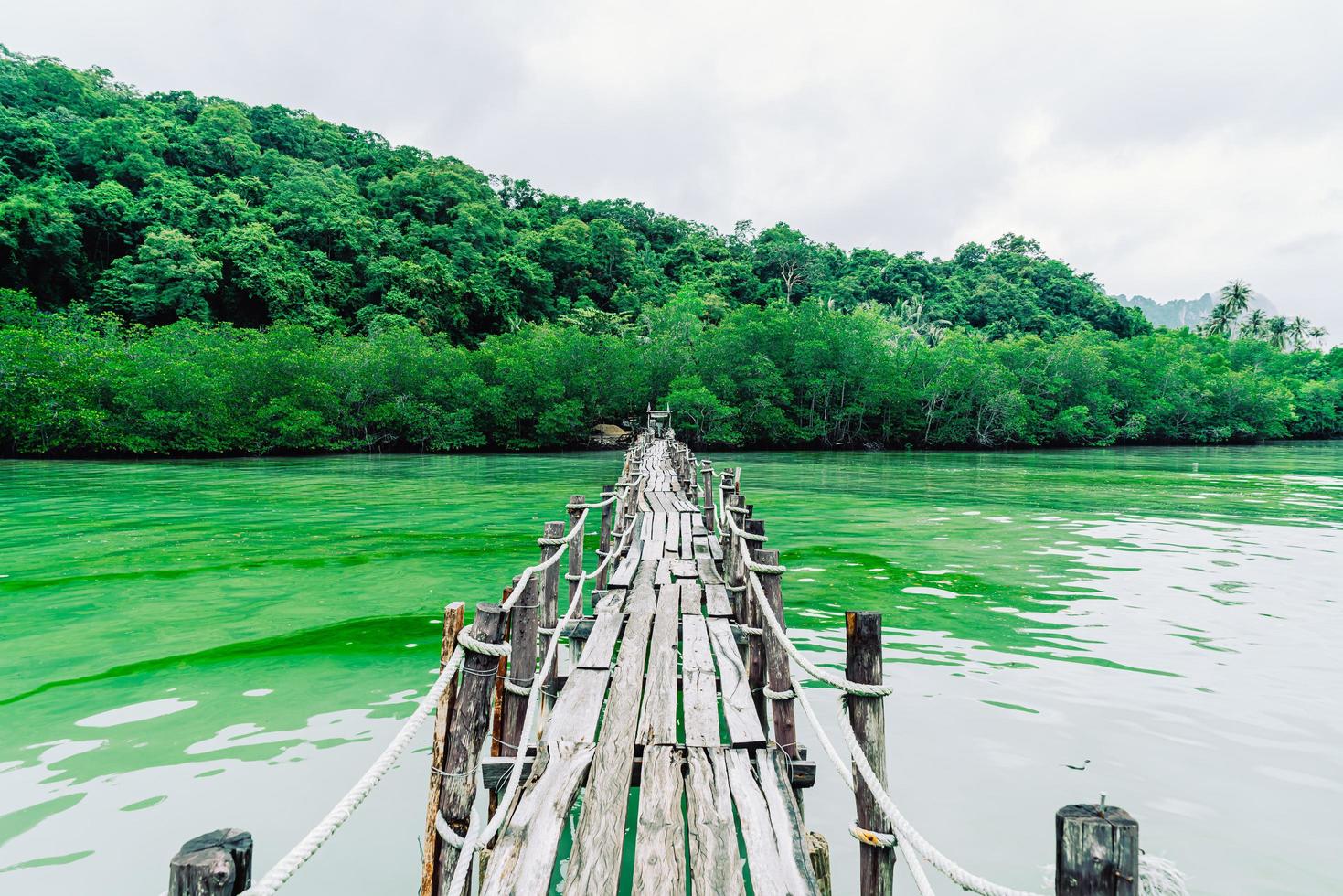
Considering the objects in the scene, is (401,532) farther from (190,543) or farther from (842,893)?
(842,893)

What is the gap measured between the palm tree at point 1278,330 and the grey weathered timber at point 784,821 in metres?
97.4

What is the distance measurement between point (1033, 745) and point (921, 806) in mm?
1227

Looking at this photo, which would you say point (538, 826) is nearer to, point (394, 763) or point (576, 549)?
point (394, 763)

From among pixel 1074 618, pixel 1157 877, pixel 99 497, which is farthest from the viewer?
pixel 99 497

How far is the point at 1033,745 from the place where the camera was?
16.4 ft

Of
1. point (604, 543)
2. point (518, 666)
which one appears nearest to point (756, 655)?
point (518, 666)

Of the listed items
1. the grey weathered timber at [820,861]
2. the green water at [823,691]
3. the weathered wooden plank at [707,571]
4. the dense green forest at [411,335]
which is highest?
the dense green forest at [411,335]

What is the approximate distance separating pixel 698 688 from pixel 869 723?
4.38 feet

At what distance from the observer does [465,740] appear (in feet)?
9.38

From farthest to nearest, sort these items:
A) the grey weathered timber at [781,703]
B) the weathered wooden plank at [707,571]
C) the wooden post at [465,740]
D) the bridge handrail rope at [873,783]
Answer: the weathered wooden plank at [707,571]
the grey weathered timber at [781,703]
the wooden post at [465,740]
the bridge handrail rope at [873,783]

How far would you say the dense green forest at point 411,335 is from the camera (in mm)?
35875

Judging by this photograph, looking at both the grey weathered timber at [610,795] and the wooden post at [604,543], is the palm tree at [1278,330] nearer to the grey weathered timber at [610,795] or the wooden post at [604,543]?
the wooden post at [604,543]

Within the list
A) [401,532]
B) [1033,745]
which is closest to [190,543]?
[401,532]

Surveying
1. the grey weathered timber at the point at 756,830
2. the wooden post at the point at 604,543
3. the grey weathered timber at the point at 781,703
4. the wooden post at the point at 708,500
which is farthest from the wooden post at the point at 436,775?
the wooden post at the point at 708,500
